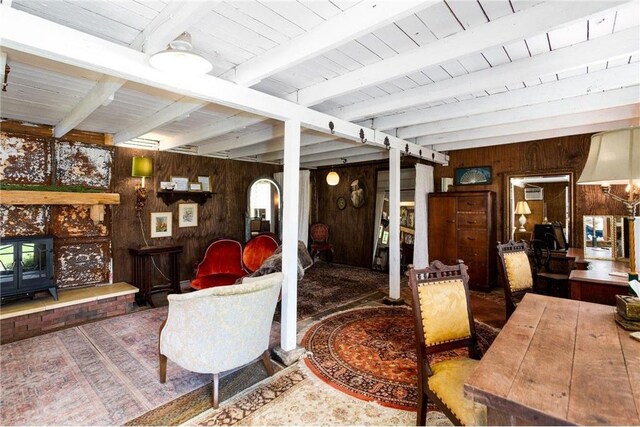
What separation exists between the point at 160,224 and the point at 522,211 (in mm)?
5952

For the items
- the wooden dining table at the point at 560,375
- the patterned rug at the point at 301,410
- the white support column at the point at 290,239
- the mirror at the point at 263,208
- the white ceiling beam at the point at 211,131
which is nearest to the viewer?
the wooden dining table at the point at 560,375

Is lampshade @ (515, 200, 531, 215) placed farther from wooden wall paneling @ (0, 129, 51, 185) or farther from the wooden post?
wooden wall paneling @ (0, 129, 51, 185)

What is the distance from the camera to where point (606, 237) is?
405 cm

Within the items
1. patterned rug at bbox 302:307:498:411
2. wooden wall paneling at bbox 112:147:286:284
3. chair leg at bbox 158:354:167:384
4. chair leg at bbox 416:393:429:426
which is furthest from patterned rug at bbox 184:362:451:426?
wooden wall paneling at bbox 112:147:286:284

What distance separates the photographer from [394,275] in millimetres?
4234

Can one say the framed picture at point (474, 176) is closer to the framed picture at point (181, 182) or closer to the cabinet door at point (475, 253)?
the cabinet door at point (475, 253)

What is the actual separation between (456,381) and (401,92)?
2.51 m

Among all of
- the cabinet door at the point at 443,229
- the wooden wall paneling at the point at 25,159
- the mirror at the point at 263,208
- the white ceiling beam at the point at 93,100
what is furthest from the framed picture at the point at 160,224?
the cabinet door at the point at 443,229

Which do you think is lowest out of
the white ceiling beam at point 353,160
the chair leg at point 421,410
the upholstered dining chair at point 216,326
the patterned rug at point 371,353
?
the patterned rug at point 371,353

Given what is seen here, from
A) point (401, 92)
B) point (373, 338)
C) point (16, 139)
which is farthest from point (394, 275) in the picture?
point (16, 139)

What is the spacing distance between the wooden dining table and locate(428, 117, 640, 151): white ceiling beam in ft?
11.5

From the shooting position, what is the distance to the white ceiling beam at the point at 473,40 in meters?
1.64

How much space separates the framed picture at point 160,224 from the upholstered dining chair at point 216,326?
317 centimetres

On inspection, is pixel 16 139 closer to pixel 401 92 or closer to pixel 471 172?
pixel 401 92
